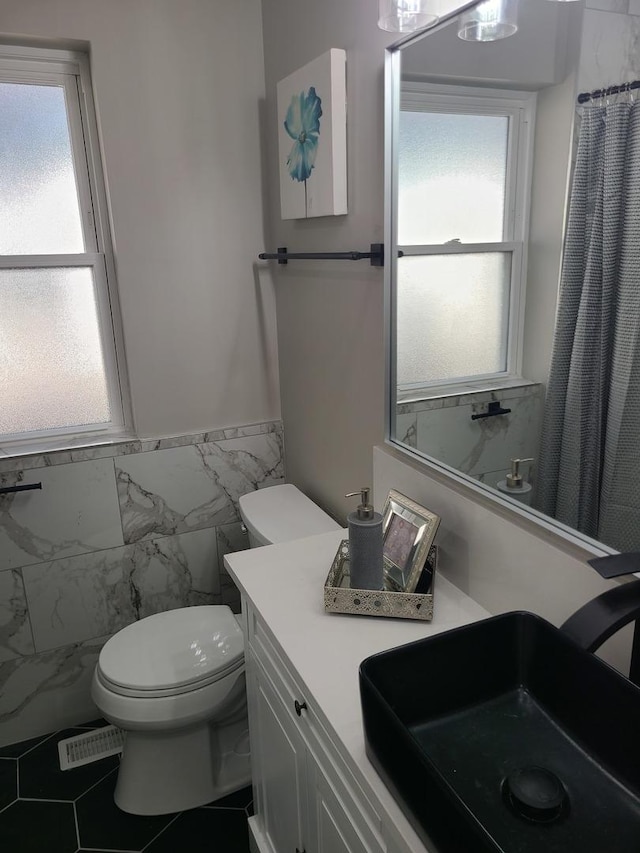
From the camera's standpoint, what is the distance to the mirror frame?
3.56 ft

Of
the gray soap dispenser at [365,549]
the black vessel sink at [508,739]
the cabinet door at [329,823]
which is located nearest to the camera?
the black vessel sink at [508,739]

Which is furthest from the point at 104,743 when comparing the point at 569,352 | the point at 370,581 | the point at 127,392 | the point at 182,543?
the point at 569,352

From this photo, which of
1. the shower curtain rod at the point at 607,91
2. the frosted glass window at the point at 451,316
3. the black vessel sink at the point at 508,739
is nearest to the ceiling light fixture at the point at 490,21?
the shower curtain rod at the point at 607,91

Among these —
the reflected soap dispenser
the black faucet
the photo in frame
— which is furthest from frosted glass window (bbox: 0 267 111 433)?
the black faucet

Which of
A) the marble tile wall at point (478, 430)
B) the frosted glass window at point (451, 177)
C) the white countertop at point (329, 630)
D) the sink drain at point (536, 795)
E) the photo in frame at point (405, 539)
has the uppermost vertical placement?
the frosted glass window at point (451, 177)

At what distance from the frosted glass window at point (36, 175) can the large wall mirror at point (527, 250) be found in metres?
1.14

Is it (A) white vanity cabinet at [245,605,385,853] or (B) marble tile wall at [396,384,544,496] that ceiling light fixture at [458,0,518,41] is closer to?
(B) marble tile wall at [396,384,544,496]

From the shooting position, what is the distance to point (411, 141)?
1.44 m

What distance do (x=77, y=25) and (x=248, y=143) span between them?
1.93ft

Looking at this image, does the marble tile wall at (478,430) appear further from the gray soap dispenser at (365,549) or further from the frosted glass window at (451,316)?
the gray soap dispenser at (365,549)

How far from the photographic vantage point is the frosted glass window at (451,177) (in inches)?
47.3

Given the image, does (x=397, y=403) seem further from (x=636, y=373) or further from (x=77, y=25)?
(x=77, y=25)

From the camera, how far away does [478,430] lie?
4.25 feet

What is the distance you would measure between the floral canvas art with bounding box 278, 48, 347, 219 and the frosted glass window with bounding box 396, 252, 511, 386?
35 centimetres
